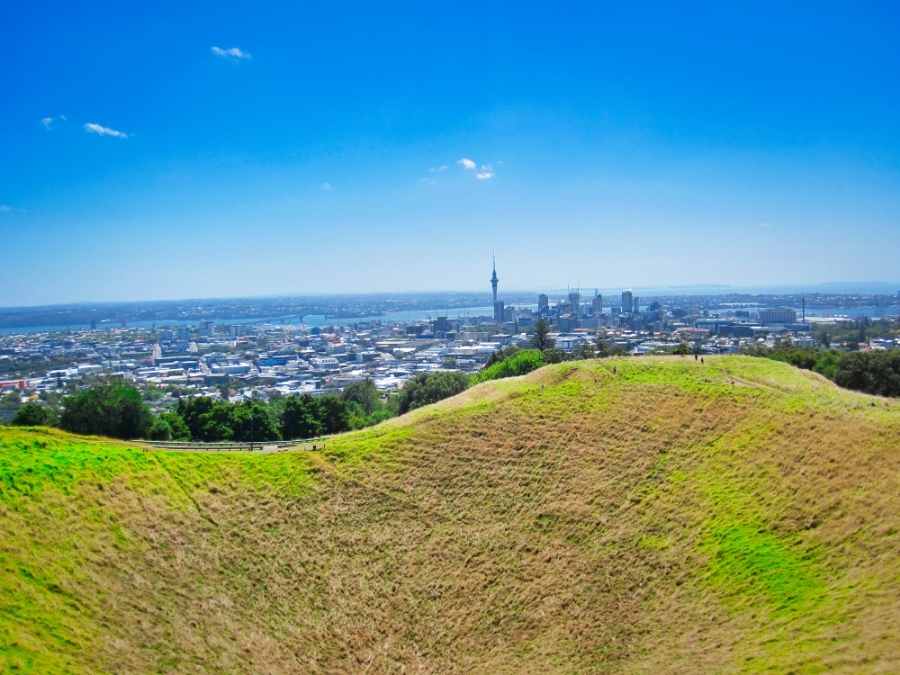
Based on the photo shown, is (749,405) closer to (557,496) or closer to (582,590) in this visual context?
(557,496)

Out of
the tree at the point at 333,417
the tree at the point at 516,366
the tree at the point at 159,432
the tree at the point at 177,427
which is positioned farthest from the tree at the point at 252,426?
the tree at the point at 516,366

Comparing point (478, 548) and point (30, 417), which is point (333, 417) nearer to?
point (30, 417)

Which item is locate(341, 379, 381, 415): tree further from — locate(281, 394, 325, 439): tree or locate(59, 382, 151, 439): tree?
locate(59, 382, 151, 439): tree

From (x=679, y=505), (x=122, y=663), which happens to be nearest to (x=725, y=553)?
(x=679, y=505)

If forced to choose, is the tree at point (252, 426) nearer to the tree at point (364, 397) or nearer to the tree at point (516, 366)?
the tree at point (516, 366)

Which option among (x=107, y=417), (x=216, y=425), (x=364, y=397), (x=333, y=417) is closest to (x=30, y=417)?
(x=107, y=417)

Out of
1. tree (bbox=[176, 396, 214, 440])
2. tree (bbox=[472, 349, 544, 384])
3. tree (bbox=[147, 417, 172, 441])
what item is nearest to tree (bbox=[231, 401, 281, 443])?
tree (bbox=[176, 396, 214, 440])
